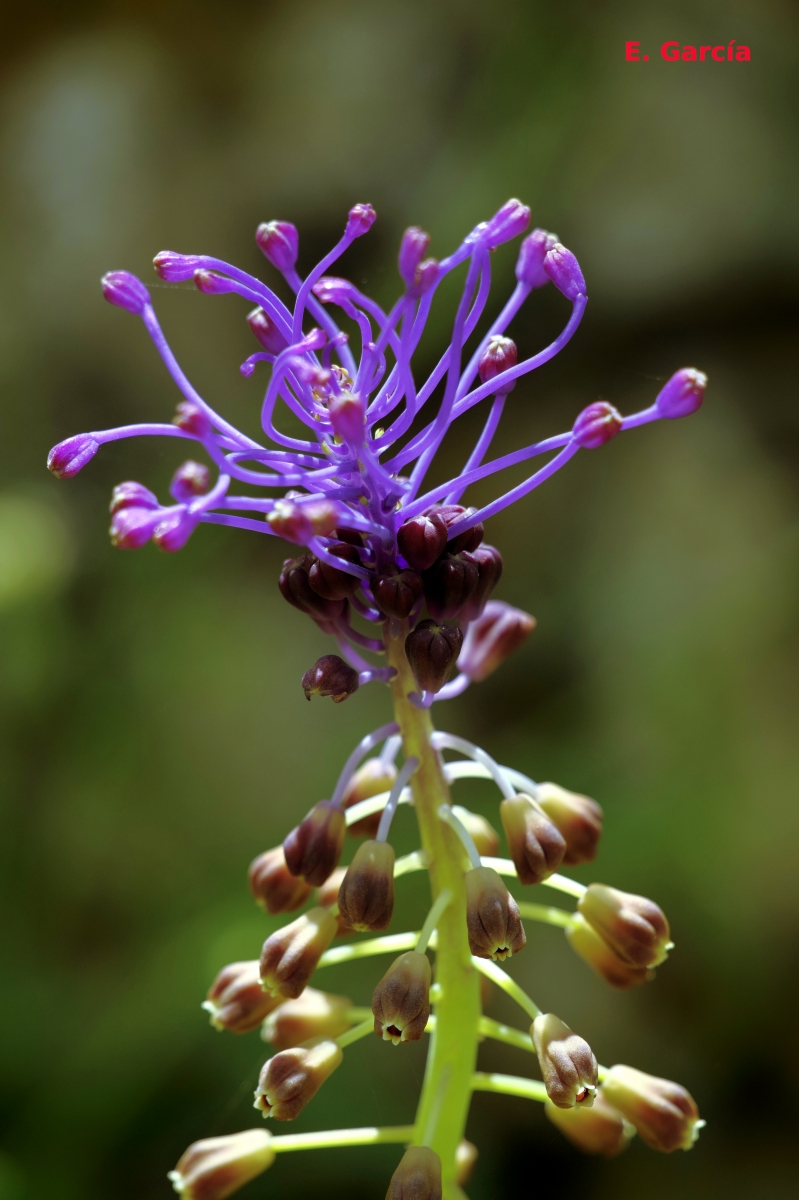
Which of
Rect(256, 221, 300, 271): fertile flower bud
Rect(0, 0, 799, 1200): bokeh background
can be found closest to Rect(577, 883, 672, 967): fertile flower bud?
Rect(256, 221, 300, 271): fertile flower bud

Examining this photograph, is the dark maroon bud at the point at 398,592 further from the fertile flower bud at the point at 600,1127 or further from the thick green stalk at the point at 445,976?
the fertile flower bud at the point at 600,1127

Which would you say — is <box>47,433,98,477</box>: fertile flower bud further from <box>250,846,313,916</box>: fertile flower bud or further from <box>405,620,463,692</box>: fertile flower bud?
<box>250,846,313,916</box>: fertile flower bud

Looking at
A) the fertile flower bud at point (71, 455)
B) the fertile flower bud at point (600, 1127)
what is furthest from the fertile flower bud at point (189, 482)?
the fertile flower bud at point (600, 1127)

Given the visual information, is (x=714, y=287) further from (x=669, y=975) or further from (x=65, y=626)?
(x=65, y=626)

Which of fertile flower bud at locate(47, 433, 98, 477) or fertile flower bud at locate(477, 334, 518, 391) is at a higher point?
fertile flower bud at locate(477, 334, 518, 391)

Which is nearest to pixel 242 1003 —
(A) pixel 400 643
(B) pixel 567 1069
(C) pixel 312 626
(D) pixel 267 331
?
Answer: (B) pixel 567 1069

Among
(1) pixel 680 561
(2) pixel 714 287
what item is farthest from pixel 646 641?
(2) pixel 714 287
